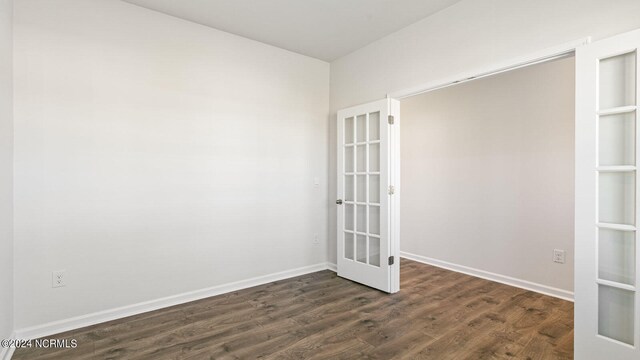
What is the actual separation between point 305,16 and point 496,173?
2797 mm

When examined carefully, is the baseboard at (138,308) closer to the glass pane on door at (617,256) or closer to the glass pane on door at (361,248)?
the glass pane on door at (361,248)

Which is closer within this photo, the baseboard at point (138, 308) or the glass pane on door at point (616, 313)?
the glass pane on door at point (616, 313)

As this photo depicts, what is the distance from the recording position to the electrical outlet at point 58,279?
7.72 feet

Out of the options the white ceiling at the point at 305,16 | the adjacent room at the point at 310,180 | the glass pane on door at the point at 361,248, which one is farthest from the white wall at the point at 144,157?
the glass pane on door at the point at 361,248

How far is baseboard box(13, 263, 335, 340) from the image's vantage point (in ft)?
7.51

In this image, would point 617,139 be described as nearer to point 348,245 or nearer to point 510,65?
point 510,65

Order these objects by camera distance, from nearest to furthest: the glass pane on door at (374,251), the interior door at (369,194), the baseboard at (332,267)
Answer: the interior door at (369,194) < the glass pane on door at (374,251) < the baseboard at (332,267)

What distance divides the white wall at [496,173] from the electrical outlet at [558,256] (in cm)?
4

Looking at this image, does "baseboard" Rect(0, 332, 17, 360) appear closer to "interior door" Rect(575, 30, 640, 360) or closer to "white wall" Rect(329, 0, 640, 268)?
"white wall" Rect(329, 0, 640, 268)

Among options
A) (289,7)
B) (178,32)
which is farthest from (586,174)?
(178,32)

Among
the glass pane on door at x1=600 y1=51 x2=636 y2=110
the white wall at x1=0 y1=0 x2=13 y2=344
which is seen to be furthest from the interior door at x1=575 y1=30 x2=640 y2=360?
the white wall at x1=0 y1=0 x2=13 y2=344

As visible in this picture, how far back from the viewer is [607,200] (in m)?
1.80

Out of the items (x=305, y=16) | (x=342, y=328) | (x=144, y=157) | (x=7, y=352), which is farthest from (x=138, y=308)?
(x=305, y=16)

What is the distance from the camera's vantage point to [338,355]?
2047 millimetres
